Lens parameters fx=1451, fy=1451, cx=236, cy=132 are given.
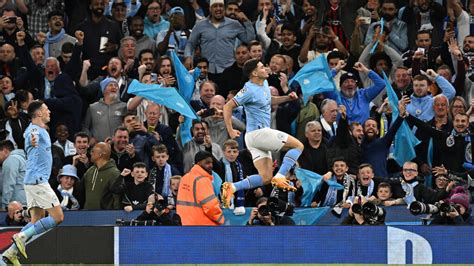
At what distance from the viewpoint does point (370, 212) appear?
69.5ft

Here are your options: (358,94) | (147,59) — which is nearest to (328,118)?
(358,94)

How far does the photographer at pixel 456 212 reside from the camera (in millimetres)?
21281

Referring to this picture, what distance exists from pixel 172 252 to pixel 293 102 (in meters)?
5.24

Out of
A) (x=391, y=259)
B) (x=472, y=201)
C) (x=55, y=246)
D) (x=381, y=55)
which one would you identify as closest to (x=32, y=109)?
(x=55, y=246)

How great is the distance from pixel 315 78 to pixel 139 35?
4236 millimetres

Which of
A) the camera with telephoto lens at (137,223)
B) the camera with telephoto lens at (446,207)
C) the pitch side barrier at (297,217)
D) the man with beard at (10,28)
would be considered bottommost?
the pitch side barrier at (297,217)

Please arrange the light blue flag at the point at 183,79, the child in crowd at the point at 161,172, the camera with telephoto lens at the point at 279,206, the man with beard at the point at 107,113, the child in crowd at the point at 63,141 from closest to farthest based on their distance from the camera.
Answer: the camera with telephoto lens at the point at 279,206, the child in crowd at the point at 161,172, the child in crowd at the point at 63,141, the light blue flag at the point at 183,79, the man with beard at the point at 107,113

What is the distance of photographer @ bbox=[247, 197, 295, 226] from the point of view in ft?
70.6

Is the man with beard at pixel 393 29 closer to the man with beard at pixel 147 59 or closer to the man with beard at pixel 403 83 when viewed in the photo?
the man with beard at pixel 403 83

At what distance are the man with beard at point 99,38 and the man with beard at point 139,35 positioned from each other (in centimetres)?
27

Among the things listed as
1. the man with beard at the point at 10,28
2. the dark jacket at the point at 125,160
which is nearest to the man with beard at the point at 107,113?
the dark jacket at the point at 125,160

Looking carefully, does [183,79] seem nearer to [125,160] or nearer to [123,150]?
[123,150]

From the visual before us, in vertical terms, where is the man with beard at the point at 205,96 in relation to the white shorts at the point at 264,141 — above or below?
below

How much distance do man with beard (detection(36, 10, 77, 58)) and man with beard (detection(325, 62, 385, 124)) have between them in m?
5.49
